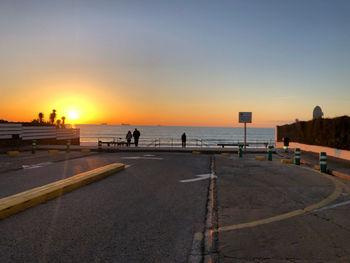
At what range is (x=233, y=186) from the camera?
1009 centimetres

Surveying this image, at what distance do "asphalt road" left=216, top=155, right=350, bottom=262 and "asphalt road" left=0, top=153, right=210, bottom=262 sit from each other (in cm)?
63

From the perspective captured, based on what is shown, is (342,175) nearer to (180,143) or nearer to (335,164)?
(335,164)

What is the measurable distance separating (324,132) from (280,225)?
2117cm

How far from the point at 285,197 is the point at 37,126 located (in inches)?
1296

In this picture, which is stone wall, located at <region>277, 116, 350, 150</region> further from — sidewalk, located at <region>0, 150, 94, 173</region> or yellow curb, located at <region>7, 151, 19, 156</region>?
yellow curb, located at <region>7, 151, 19, 156</region>

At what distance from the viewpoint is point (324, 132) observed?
968 inches

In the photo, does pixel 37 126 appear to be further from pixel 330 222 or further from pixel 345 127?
pixel 330 222

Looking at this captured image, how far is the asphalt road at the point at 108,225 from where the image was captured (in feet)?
14.7

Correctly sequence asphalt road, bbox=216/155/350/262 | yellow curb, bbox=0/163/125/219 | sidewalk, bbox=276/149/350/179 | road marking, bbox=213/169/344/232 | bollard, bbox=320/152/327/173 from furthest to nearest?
1. sidewalk, bbox=276/149/350/179
2. bollard, bbox=320/152/327/173
3. yellow curb, bbox=0/163/125/219
4. road marking, bbox=213/169/344/232
5. asphalt road, bbox=216/155/350/262

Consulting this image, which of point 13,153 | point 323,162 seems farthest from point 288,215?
point 13,153

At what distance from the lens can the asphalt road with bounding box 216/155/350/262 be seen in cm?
444

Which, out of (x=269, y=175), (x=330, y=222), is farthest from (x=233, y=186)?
→ (x=330, y=222)

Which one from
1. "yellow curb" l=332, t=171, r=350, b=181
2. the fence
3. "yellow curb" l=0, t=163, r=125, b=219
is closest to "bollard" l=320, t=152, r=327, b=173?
"yellow curb" l=332, t=171, r=350, b=181

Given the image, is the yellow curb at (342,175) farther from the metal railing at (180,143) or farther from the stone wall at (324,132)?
the metal railing at (180,143)
